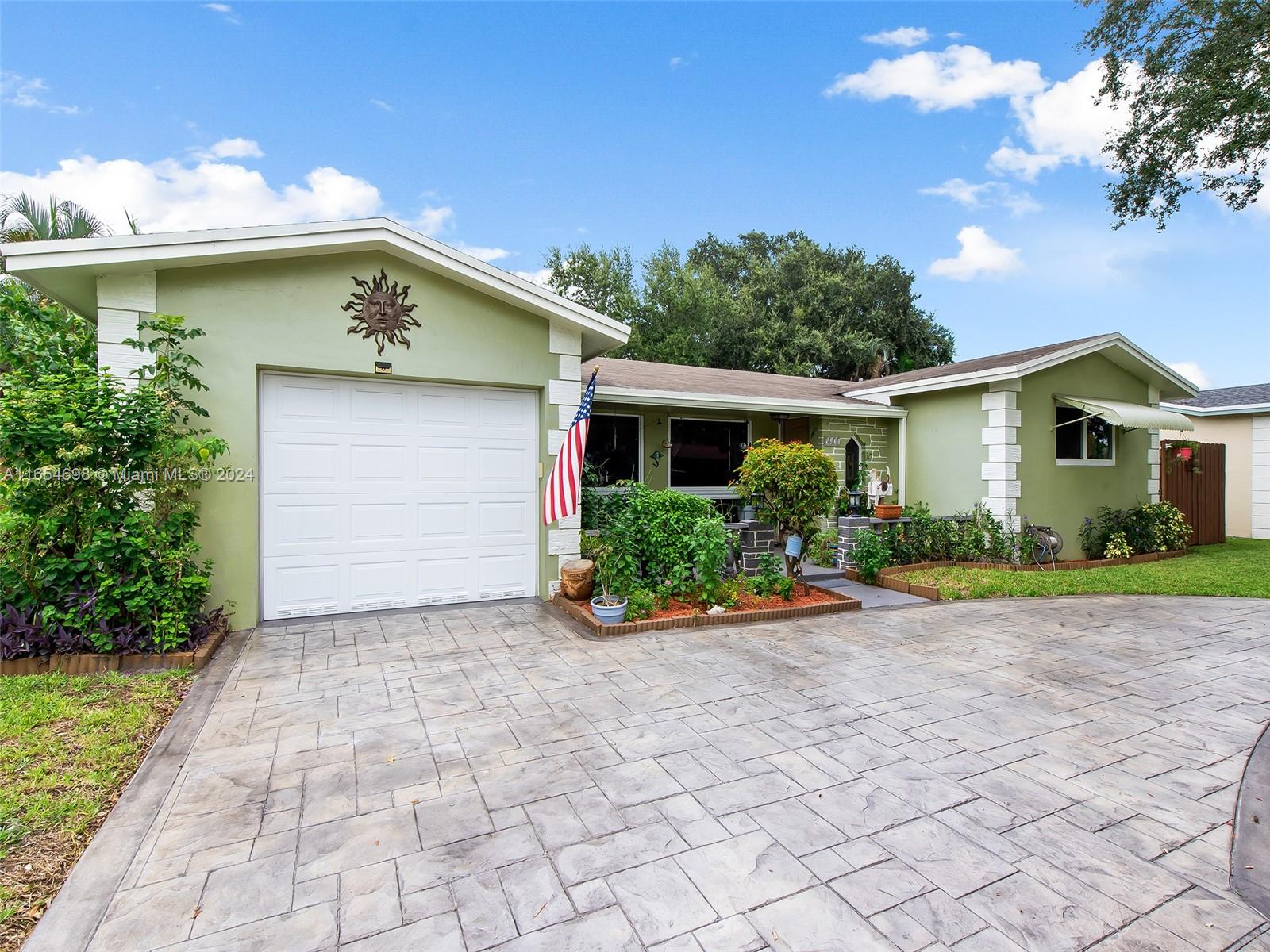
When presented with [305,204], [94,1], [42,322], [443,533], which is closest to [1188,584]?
[443,533]

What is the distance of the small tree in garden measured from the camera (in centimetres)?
696

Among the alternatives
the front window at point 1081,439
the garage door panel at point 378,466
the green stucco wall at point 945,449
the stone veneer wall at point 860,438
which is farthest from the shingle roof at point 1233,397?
the garage door panel at point 378,466

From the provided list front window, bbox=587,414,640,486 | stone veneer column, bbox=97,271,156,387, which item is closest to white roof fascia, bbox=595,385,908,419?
front window, bbox=587,414,640,486

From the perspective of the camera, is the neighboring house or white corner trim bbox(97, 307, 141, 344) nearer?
white corner trim bbox(97, 307, 141, 344)

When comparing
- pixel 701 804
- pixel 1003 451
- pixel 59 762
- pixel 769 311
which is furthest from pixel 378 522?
pixel 769 311

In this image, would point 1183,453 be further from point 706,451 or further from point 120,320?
point 120,320

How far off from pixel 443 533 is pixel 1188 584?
10.00 metres

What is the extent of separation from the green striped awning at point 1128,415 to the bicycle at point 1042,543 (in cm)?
218

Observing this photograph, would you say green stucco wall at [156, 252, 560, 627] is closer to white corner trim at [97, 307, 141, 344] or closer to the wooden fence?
white corner trim at [97, 307, 141, 344]

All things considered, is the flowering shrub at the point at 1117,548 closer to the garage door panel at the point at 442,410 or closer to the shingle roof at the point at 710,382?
the shingle roof at the point at 710,382

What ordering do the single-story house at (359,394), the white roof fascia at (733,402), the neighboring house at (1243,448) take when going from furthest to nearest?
the neighboring house at (1243,448) → the white roof fascia at (733,402) → the single-story house at (359,394)

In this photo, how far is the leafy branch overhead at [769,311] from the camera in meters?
25.7

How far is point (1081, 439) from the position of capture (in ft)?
34.6

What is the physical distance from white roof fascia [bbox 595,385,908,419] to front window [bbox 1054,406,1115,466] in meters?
2.49
